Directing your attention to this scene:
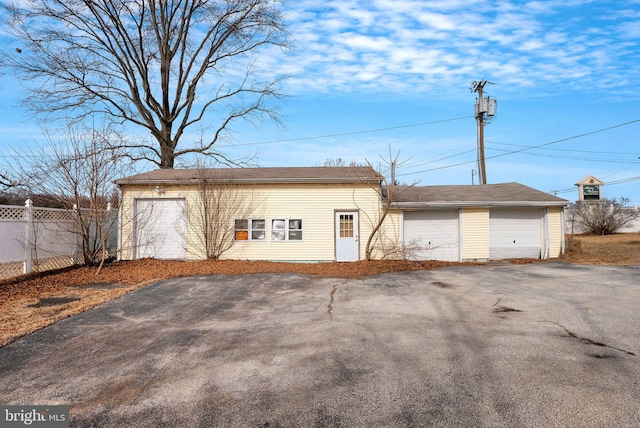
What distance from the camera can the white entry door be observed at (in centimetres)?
1469

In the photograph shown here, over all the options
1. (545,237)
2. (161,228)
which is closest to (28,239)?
(161,228)

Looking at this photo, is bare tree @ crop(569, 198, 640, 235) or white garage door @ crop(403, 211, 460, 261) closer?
white garage door @ crop(403, 211, 460, 261)

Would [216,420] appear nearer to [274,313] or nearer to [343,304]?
[274,313]

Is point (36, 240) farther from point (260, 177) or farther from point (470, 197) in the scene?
point (470, 197)

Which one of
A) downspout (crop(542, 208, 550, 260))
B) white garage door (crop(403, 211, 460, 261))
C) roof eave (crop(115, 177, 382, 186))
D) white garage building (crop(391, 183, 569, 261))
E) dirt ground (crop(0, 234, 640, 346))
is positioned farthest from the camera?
downspout (crop(542, 208, 550, 260))

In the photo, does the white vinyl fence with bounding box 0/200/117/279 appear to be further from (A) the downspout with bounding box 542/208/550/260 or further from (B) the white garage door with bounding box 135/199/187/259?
(A) the downspout with bounding box 542/208/550/260

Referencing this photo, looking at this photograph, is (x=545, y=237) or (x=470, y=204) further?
(x=545, y=237)

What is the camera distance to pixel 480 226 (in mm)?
15133

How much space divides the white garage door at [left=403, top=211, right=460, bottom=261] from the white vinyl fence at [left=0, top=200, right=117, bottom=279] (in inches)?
441

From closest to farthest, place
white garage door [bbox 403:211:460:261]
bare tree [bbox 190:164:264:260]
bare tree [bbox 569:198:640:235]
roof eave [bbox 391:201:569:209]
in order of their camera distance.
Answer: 1. bare tree [bbox 190:164:264:260]
2. roof eave [bbox 391:201:569:209]
3. white garage door [bbox 403:211:460:261]
4. bare tree [bbox 569:198:640:235]

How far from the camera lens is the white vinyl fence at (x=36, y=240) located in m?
10.1

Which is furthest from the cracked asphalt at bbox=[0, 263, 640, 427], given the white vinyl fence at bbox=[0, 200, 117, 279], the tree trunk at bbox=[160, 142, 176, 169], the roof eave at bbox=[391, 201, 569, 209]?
the tree trunk at bbox=[160, 142, 176, 169]

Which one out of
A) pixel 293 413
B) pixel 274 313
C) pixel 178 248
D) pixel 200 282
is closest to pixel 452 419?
pixel 293 413

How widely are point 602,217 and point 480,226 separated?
20868 mm
